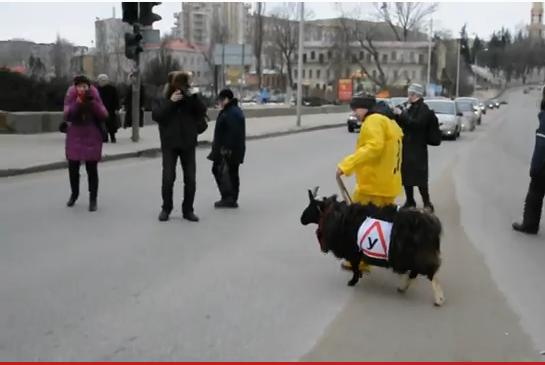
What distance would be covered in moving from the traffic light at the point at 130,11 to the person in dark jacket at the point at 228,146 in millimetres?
7838

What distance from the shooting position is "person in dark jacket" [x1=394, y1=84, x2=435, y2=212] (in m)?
9.36

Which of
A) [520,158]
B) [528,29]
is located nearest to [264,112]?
[520,158]

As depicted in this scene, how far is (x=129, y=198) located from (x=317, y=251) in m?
4.12

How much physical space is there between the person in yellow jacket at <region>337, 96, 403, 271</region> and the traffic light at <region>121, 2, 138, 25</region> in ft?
38.7

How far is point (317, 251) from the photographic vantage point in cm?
750

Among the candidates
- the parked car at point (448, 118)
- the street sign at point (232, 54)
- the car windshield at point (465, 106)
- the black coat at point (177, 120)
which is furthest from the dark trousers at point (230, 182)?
the car windshield at point (465, 106)

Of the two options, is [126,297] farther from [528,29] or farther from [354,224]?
[528,29]

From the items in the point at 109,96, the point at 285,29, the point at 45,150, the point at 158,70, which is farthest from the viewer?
the point at 285,29

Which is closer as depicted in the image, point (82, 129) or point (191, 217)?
point (191, 217)

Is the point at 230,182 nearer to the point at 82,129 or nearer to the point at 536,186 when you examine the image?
the point at 82,129

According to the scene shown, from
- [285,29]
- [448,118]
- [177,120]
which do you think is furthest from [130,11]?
Result: [285,29]

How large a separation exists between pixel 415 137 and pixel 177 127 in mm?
3159

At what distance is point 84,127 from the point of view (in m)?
9.48

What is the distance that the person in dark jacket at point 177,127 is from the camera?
341 inches
